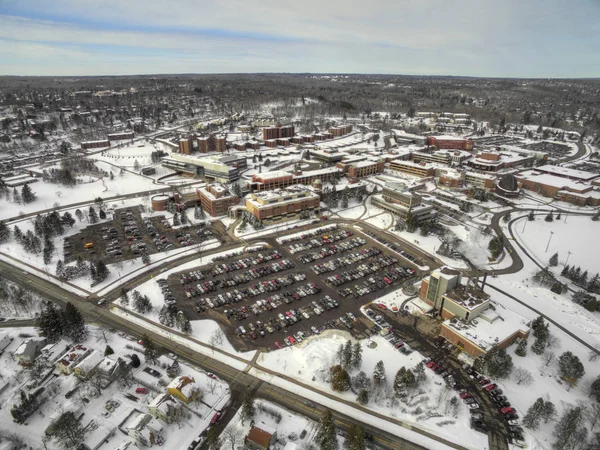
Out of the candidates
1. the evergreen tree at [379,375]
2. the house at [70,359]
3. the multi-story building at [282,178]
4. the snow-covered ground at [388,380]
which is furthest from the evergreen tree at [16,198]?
the evergreen tree at [379,375]

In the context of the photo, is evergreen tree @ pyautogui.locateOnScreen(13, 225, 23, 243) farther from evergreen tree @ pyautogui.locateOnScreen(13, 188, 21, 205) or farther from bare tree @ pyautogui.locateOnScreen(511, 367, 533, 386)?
bare tree @ pyautogui.locateOnScreen(511, 367, 533, 386)

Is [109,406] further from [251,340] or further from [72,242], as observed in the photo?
[72,242]

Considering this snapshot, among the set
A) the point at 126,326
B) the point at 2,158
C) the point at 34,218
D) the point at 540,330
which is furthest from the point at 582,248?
the point at 2,158

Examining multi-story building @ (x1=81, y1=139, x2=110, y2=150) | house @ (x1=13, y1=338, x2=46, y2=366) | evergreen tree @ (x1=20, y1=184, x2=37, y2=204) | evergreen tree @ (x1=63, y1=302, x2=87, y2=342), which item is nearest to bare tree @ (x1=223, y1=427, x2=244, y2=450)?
evergreen tree @ (x1=63, y1=302, x2=87, y2=342)

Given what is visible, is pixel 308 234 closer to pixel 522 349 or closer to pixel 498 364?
pixel 522 349

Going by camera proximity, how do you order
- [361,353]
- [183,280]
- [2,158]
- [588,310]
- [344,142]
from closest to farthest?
[361,353], [588,310], [183,280], [2,158], [344,142]
